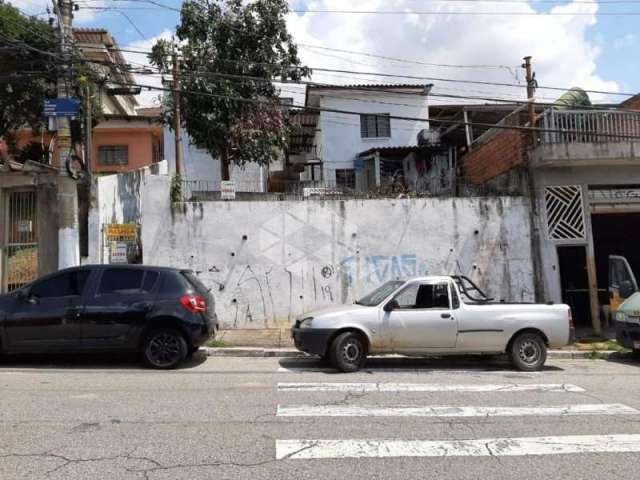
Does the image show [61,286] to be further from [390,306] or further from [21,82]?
[21,82]

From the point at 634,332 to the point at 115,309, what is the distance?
30.6 ft

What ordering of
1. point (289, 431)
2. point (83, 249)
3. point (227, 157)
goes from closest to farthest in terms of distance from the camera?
point (289, 431), point (83, 249), point (227, 157)

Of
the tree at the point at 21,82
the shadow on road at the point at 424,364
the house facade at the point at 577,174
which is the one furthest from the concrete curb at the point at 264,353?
the tree at the point at 21,82

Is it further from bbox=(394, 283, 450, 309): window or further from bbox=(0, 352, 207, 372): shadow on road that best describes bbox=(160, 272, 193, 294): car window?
bbox=(394, 283, 450, 309): window

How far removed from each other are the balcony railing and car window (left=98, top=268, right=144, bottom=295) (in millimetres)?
10053

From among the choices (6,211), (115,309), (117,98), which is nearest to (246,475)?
(115,309)

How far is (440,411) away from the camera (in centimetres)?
668

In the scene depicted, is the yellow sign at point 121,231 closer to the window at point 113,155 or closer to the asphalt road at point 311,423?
the asphalt road at point 311,423

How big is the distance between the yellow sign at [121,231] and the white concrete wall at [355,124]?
1527 centimetres

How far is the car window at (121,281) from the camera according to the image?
9.35 metres

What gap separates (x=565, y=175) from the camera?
14.3 meters

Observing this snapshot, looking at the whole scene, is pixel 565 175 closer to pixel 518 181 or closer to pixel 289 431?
pixel 518 181

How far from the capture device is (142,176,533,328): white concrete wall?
13.7 meters

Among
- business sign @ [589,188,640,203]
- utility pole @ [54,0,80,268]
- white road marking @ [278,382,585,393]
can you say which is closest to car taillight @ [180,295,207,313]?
white road marking @ [278,382,585,393]
